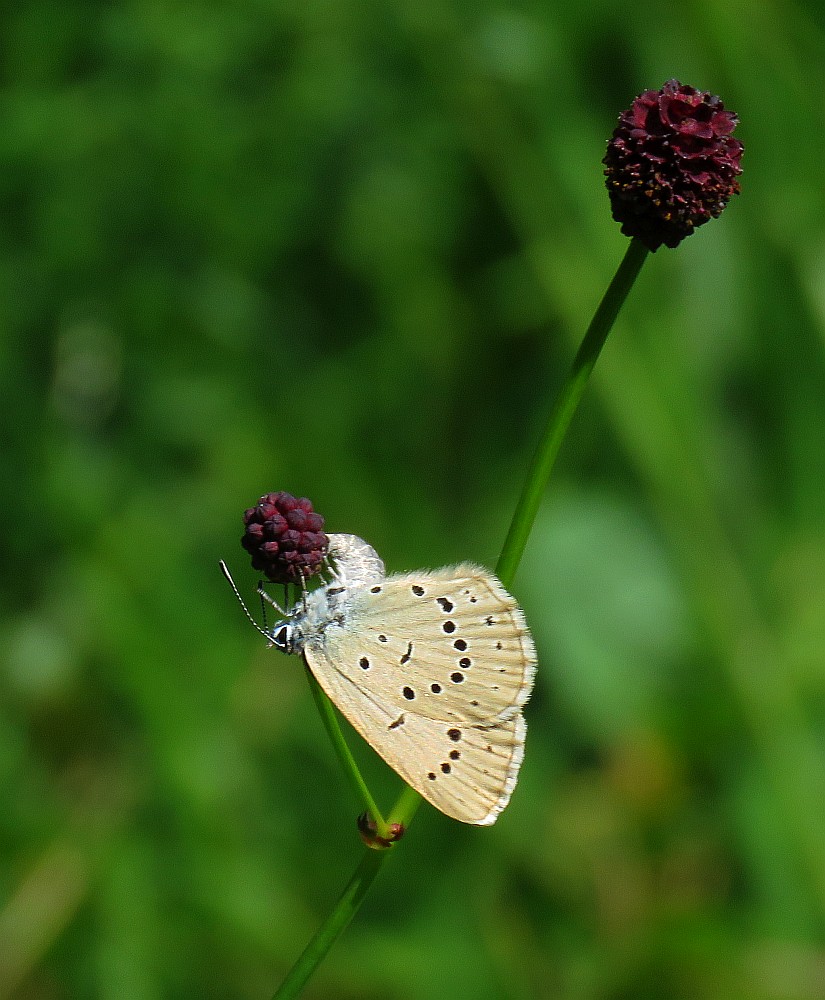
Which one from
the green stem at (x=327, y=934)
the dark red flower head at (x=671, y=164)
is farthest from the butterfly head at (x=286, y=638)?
the dark red flower head at (x=671, y=164)

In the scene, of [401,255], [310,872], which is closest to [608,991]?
[310,872]

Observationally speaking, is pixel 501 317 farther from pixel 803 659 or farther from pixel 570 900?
pixel 570 900

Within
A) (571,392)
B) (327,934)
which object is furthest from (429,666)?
(571,392)

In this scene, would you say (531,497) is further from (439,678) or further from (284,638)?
(284,638)

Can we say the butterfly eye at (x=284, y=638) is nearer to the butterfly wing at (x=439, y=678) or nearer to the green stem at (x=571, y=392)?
the butterfly wing at (x=439, y=678)

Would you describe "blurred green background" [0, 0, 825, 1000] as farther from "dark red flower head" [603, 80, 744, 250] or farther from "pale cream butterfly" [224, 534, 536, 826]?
"dark red flower head" [603, 80, 744, 250]
